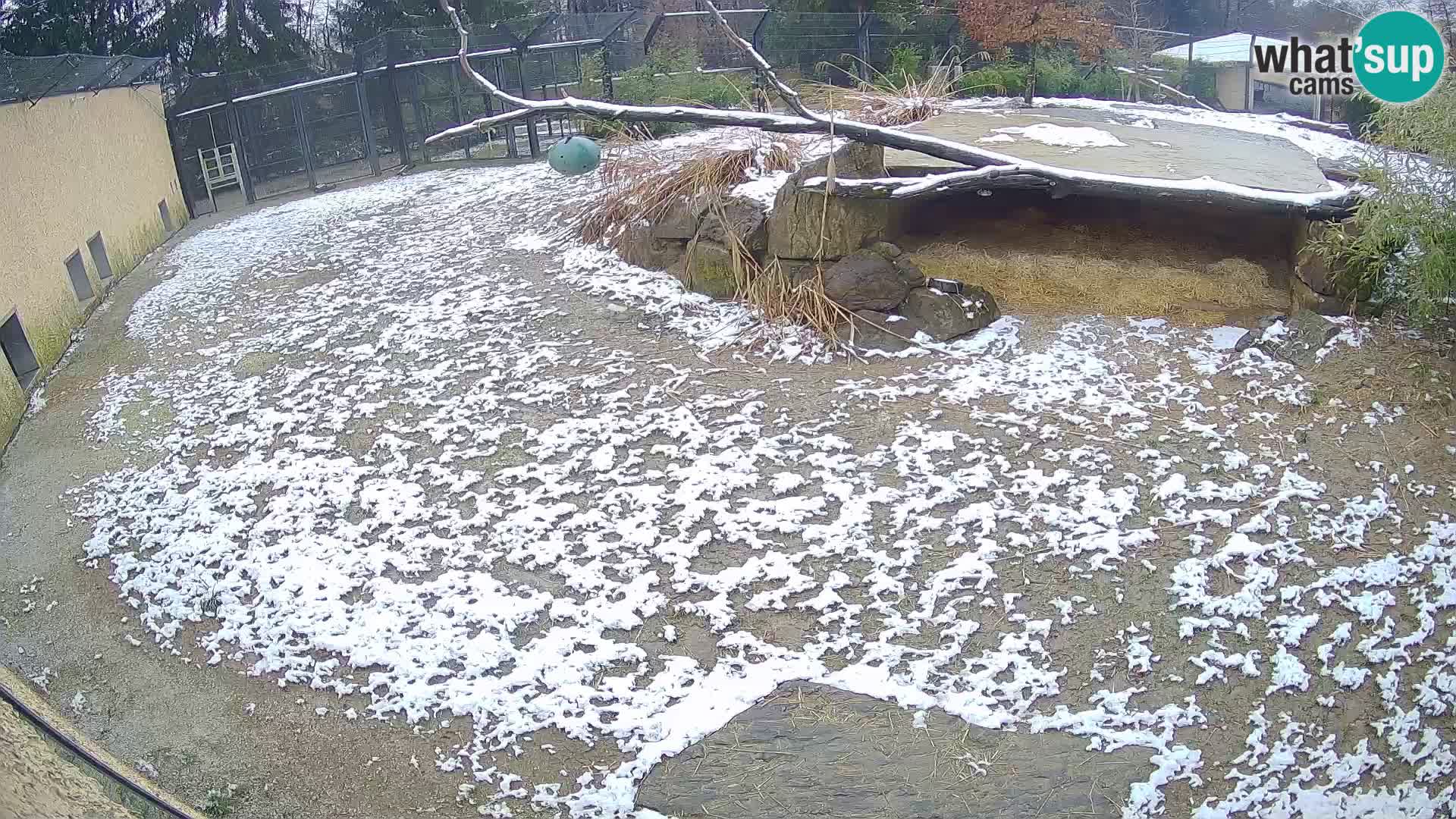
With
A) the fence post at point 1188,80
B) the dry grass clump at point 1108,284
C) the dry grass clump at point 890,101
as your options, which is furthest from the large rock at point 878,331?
the fence post at point 1188,80

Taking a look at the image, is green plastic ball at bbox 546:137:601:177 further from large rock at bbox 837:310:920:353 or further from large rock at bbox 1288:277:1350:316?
large rock at bbox 1288:277:1350:316

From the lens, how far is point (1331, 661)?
3.43 metres

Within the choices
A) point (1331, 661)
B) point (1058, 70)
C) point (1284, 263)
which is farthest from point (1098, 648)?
point (1058, 70)

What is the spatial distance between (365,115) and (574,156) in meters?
7.25

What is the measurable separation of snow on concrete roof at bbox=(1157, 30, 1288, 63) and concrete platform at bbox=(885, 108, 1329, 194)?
31.4ft

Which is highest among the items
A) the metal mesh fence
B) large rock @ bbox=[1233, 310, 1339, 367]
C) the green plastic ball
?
the metal mesh fence

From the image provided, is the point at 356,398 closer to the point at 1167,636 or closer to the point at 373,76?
the point at 1167,636

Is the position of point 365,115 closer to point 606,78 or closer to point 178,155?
point 178,155

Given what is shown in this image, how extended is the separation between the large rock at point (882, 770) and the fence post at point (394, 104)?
35.1ft

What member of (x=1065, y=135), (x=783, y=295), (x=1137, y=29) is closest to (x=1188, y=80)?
(x=1137, y=29)

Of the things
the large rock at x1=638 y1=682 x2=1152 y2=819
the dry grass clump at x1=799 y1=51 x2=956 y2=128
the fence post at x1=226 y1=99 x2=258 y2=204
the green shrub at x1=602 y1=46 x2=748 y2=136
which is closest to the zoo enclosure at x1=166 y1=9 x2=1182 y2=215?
the fence post at x1=226 y1=99 x2=258 y2=204

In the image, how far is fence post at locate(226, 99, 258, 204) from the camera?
11172 mm

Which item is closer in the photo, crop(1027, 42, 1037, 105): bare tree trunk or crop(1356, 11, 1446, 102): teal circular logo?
crop(1356, 11, 1446, 102): teal circular logo

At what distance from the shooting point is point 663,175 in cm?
733
